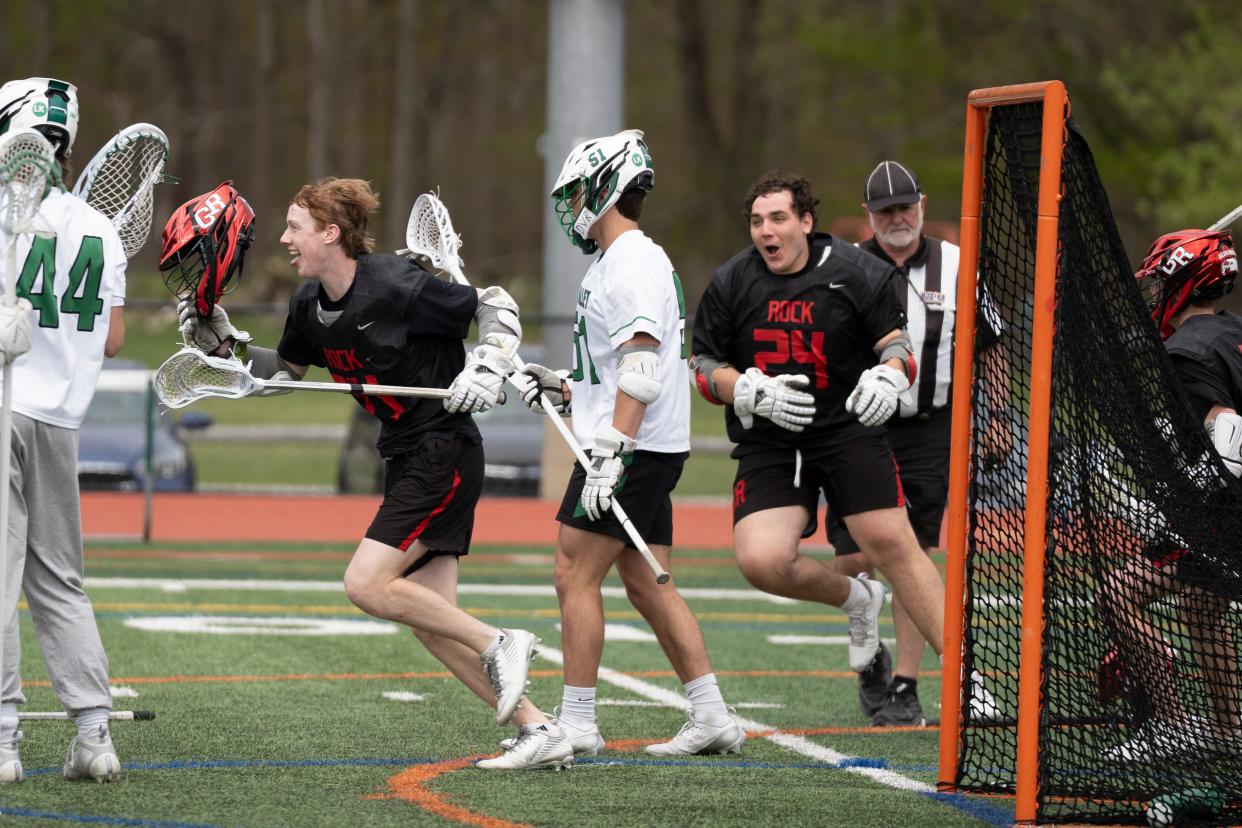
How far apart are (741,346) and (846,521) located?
78 centimetres

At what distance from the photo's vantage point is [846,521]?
7039 millimetres

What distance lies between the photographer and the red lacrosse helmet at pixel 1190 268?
6250 millimetres

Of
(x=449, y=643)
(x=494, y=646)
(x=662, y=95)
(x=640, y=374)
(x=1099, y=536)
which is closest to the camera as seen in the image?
(x=1099, y=536)

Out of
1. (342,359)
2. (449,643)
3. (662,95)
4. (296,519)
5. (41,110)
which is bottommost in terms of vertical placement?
(296,519)

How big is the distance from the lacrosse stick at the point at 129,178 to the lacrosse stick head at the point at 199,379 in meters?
0.43

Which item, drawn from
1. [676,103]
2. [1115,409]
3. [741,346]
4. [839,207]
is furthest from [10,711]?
[676,103]

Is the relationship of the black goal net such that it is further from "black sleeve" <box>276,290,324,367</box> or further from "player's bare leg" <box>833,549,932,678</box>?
"black sleeve" <box>276,290,324,367</box>

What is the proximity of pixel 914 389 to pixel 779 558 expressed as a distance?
1.24 meters

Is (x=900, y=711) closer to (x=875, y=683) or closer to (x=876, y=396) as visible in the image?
(x=875, y=683)

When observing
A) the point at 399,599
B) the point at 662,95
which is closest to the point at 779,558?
the point at 399,599

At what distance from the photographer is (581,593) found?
20.8 ft

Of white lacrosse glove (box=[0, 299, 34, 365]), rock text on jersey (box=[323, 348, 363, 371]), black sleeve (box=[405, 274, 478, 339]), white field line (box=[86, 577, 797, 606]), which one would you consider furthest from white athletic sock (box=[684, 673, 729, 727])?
white field line (box=[86, 577, 797, 606])

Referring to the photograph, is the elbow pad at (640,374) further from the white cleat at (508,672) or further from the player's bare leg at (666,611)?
the white cleat at (508,672)

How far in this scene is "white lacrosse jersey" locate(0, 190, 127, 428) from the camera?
5621mm
